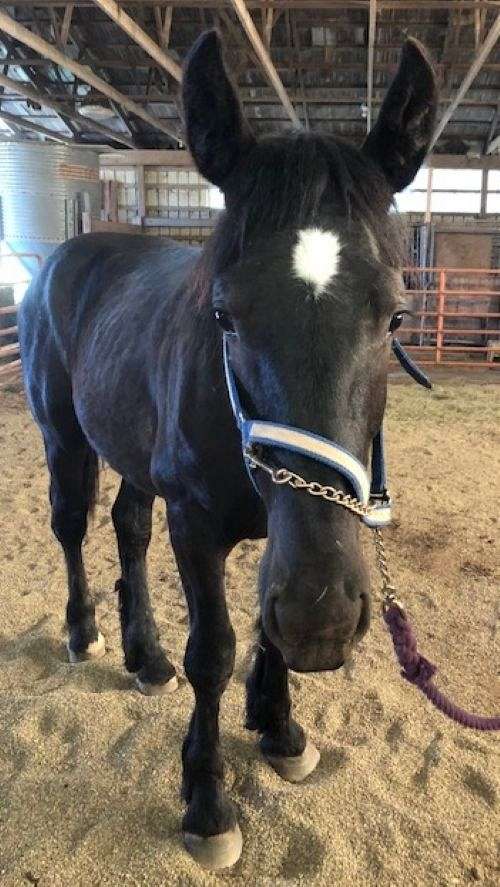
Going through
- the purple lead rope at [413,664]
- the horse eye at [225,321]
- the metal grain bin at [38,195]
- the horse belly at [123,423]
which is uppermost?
the metal grain bin at [38,195]

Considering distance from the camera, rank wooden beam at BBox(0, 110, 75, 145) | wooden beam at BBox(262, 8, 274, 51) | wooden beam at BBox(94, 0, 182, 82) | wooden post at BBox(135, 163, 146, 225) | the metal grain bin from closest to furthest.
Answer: wooden beam at BBox(94, 0, 182, 82) → wooden beam at BBox(262, 8, 274, 51) → the metal grain bin → wooden beam at BBox(0, 110, 75, 145) → wooden post at BBox(135, 163, 146, 225)

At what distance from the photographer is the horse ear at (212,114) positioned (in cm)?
128

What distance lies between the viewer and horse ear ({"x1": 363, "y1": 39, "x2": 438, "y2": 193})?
1292 millimetres

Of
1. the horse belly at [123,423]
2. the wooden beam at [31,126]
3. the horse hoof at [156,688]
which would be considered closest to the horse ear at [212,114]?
the horse belly at [123,423]

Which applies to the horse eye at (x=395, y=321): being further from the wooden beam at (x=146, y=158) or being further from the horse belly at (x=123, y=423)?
the wooden beam at (x=146, y=158)

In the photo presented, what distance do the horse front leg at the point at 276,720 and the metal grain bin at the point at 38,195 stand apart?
916 centimetres

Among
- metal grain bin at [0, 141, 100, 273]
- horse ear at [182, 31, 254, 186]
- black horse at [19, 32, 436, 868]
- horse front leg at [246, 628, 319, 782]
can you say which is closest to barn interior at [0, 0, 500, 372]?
metal grain bin at [0, 141, 100, 273]

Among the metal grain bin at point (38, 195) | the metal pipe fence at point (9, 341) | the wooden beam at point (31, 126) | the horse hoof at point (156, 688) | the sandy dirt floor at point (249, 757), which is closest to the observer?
the sandy dirt floor at point (249, 757)

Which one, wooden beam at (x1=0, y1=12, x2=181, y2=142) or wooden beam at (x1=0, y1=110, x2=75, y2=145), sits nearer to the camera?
wooden beam at (x1=0, y1=12, x2=181, y2=142)

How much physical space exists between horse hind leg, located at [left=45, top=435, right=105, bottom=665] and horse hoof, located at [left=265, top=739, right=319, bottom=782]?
982mm

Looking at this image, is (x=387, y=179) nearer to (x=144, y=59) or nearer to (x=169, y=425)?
(x=169, y=425)

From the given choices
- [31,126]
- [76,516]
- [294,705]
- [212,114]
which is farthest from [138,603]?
[31,126]

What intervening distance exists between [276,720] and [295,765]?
0.14 meters

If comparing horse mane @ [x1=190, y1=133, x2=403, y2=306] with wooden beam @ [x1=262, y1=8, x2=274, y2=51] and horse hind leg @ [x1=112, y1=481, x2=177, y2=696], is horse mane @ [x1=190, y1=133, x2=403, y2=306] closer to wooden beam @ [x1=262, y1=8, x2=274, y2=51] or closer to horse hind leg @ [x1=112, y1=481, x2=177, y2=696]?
horse hind leg @ [x1=112, y1=481, x2=177, y2=696]
